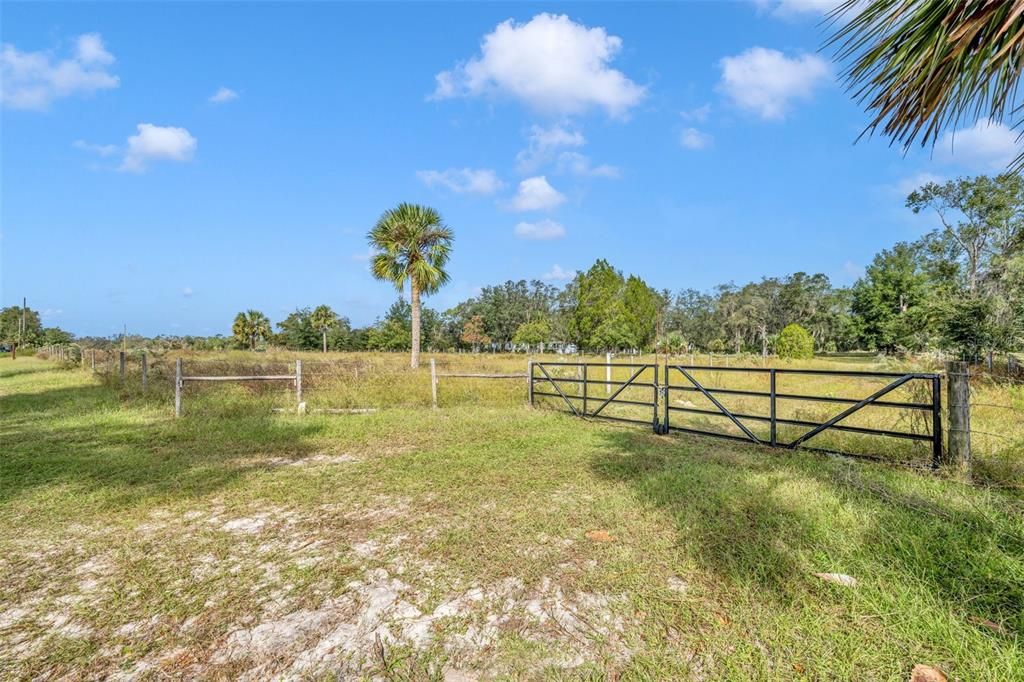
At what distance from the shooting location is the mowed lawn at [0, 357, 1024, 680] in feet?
6.75

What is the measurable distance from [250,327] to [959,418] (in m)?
54.4

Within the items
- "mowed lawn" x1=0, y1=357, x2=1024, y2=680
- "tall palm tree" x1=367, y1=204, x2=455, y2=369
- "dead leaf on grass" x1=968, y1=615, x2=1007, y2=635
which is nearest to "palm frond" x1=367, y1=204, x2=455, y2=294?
"tall palm tree" x1=367, y1=204, x2=455, y2=369

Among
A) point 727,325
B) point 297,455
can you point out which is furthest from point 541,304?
point 297,455

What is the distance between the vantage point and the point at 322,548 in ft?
10.7

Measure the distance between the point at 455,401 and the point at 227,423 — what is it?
4.51 m

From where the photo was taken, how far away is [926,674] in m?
1.85

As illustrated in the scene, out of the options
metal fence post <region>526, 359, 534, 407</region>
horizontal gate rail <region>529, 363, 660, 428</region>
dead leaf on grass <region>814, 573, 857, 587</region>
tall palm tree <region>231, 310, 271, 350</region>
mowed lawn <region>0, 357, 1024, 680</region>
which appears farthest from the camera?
tall palm tree <region>231, 310, 271, 350</region>

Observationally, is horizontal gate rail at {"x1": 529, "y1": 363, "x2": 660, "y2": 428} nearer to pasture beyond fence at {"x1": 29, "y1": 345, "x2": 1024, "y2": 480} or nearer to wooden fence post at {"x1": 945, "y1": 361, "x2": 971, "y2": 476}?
pasture beyond fence at {"x1": 29, "y1": 345, "x2": 1024, "y2": 480}

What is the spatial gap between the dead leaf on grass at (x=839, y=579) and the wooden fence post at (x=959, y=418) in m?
3.09

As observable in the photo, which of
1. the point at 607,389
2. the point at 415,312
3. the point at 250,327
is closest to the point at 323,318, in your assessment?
the point at 250,327

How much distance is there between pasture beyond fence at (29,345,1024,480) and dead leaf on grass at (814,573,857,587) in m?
2.87

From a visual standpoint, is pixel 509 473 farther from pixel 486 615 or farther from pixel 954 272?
pixel 954 272

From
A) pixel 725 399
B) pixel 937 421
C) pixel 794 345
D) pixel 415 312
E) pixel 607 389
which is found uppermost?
pixel 415 312

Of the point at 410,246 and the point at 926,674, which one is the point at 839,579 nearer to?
the point at 926,674
